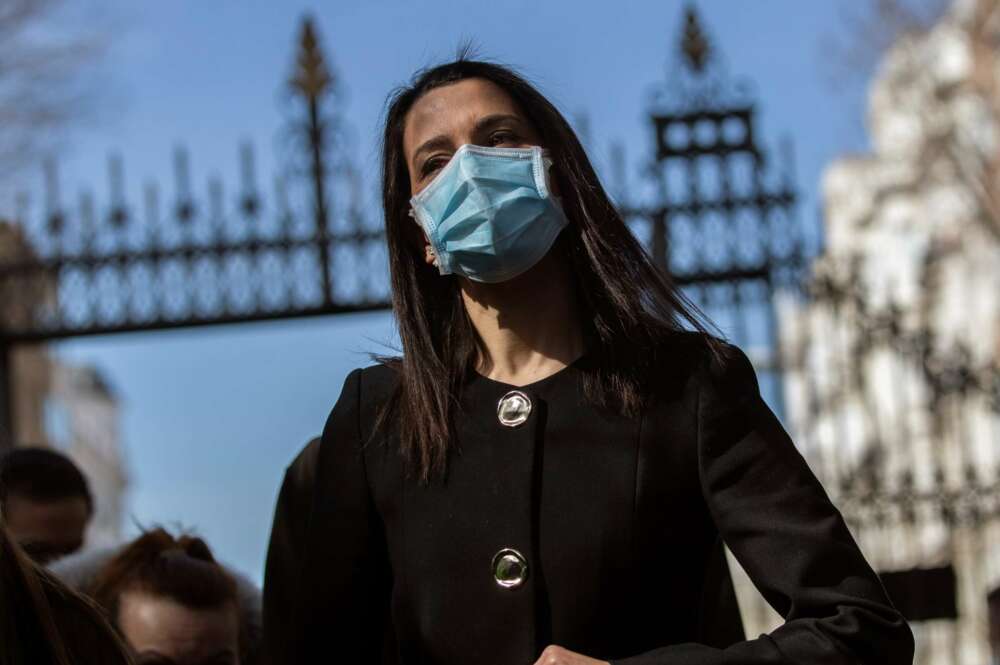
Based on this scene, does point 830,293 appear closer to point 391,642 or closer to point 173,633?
point 173,633

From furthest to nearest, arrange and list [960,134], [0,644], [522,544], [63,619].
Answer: [960,134] → [522,544] → [63,619] → [0,644]

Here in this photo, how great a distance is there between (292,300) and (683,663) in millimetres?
6983

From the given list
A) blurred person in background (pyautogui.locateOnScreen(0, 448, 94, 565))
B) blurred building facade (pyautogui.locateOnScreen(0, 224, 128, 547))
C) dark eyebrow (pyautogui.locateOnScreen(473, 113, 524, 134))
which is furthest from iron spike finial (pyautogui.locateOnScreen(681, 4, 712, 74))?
blurred building facade (pyautogui.locateOnScreen(0, 224, 128, 547))

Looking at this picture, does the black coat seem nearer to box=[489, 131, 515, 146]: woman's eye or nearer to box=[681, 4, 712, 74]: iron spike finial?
box=[489, 131, 515, 146]: woman's eye

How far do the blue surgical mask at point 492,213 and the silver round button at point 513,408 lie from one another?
16cm

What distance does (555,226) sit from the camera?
262cm

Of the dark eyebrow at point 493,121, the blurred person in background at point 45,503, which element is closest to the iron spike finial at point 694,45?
the blurred person in background at point 45,503

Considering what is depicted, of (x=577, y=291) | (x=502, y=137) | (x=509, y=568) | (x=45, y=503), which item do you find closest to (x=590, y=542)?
(x=509, y=568)

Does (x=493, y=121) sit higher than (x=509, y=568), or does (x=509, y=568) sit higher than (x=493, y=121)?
(x=493, y=121)

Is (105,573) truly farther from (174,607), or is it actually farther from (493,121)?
(493,121)

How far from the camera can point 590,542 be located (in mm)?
2447

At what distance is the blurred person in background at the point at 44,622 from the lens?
219 centimetres

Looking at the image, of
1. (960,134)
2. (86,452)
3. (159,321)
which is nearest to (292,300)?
(159,321)

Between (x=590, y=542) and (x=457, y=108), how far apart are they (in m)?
0.67
